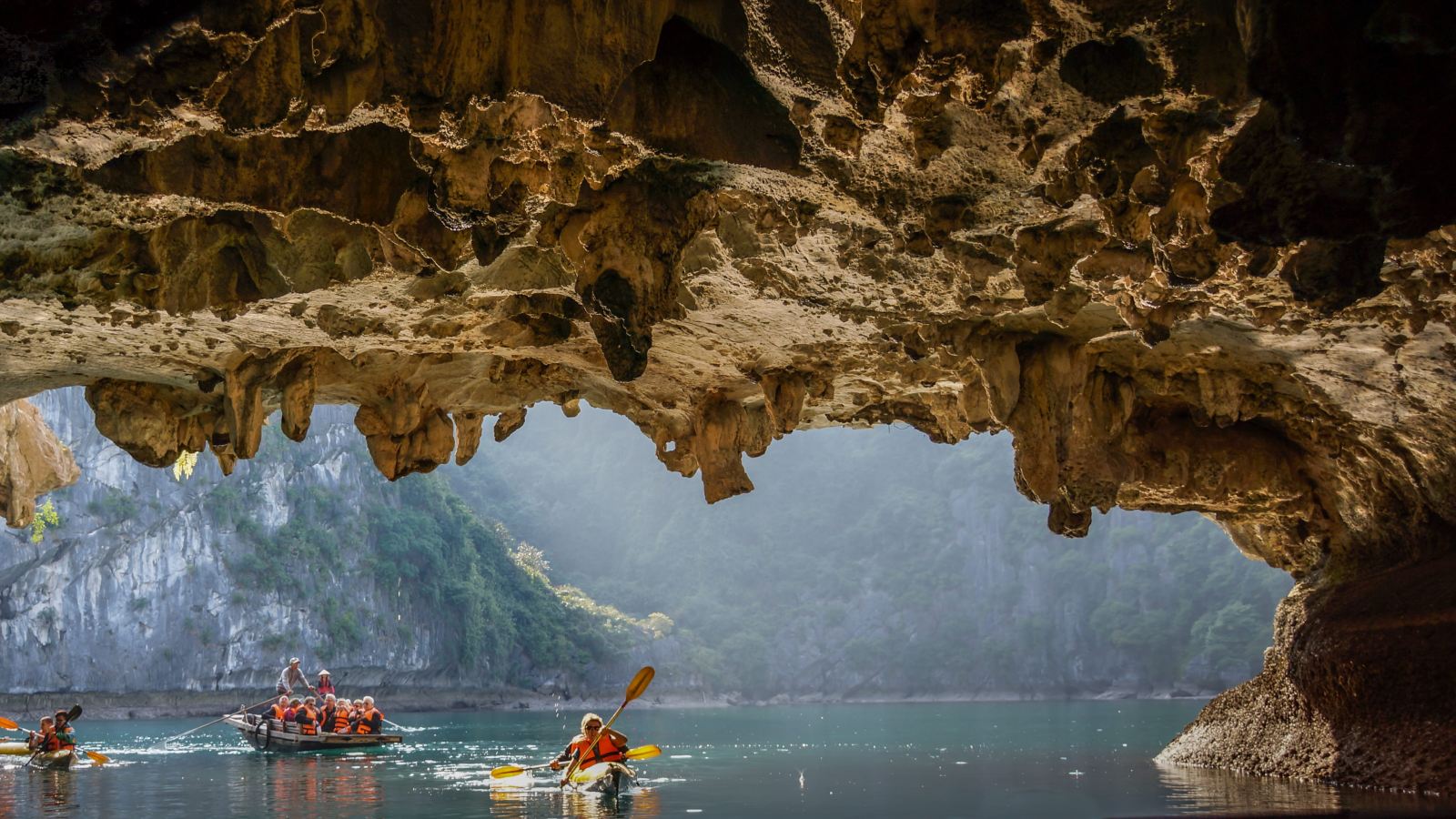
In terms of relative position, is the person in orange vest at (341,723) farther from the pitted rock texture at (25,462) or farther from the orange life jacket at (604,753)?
Result: the orange life jacket at (604,753)

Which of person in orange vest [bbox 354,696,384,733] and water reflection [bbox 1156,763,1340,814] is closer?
water reflection [bbox 1156,763,1340,814]

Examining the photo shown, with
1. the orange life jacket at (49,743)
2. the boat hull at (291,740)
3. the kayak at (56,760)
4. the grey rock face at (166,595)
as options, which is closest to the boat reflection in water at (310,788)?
the boat hull at (291,740)

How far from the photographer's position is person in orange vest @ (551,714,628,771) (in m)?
14.0

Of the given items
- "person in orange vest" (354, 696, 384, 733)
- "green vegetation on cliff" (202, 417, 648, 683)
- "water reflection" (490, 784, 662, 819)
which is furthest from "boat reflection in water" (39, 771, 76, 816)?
"green vegetation on cliff" (202, 417, 648, 683)

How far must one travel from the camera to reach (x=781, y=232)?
7.02 metres

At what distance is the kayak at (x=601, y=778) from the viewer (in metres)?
13.4

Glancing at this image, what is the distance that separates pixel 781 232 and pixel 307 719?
59.2 feet

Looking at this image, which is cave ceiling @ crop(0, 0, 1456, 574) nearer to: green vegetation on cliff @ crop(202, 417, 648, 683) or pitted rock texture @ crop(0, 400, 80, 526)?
pitted rock texture @ crop(0, 400, 80, 526)

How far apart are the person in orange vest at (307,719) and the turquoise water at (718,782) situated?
0.59m

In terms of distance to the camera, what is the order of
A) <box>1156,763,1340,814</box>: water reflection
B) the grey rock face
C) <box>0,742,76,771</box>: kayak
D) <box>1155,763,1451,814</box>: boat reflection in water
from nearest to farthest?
<box>1155,763,1451,814</box>: boat reflection in water → <box>1156,763,1340,814</box>: water reflection → <box>0,742,76,771</box>: kayak → the grey rock face

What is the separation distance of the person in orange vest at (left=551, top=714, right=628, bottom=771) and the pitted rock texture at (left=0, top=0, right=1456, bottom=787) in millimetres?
4390

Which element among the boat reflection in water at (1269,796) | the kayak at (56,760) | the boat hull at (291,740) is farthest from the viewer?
the boat hull at (291,740)

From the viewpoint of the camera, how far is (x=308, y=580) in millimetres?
46750

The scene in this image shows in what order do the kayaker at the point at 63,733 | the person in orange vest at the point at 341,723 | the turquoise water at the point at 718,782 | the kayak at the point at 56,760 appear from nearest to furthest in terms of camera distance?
the turquoise water at the point at 718,782 → the kayak at the point at 56,760 → the kayaker at the point at 63,733 → the person in orange vest at the point at 341,723
